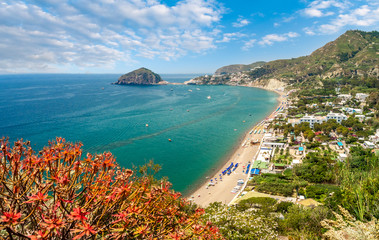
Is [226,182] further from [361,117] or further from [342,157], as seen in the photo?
[361,117]

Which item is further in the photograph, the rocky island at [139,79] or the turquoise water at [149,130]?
the rocky island at [139,79]

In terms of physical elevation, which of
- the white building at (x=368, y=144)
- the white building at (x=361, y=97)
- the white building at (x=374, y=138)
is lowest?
the white building at (x=368, y=144)

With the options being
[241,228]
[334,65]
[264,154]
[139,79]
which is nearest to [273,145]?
[264,154]

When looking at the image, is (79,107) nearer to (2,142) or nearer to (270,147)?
(270,147)

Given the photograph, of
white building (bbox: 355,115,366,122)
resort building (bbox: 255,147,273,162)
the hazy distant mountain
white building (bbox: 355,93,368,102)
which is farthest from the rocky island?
resort building (bbox: 255,147,273,162)

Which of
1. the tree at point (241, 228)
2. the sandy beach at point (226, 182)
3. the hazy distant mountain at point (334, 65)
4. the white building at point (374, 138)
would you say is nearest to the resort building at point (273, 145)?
the sandy beach at point (226, 182)

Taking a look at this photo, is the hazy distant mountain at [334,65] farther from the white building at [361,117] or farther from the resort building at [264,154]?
the resort building at [264,154]

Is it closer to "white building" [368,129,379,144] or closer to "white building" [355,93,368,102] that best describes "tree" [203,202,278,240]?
"white building" [368,129,379,144]
